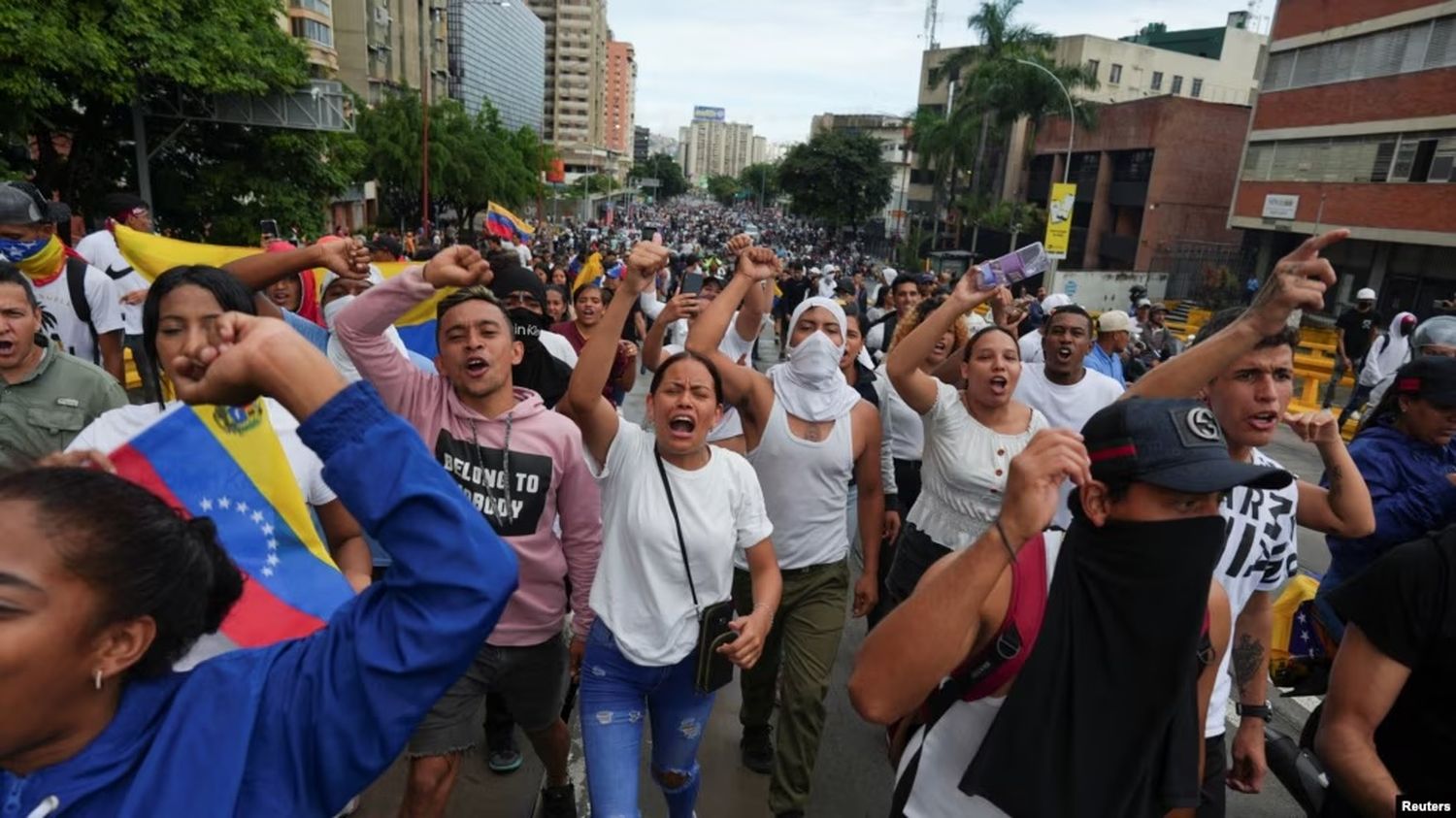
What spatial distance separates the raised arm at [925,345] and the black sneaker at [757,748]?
5.57 ft

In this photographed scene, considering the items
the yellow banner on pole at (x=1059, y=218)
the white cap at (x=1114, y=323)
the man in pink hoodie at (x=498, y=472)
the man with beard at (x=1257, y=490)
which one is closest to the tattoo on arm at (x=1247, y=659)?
the man with beard at (x=1257, y=490)

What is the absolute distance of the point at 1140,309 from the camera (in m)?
11.3

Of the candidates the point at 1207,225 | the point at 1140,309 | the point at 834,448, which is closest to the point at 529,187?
the point at 1207,225

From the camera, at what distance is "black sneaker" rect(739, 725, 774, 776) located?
149 inches

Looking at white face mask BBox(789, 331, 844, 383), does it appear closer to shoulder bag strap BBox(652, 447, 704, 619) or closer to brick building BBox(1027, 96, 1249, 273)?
shoulder bag strap BBox(652, 447, 704, 619)

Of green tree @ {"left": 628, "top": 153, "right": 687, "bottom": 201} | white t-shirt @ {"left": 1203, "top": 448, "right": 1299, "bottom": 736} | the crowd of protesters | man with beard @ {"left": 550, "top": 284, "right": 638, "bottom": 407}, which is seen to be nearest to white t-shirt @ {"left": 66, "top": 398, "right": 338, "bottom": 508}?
the crowd of protesters

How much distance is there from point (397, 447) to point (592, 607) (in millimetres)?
1724

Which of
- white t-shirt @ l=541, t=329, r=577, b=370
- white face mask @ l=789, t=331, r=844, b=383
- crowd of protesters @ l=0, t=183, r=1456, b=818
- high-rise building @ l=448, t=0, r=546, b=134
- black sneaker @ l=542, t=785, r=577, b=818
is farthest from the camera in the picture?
high-rise building @ l=448, t=0, r=546, b=134

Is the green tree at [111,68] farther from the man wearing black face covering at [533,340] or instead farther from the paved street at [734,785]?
the paved street at [734,785]

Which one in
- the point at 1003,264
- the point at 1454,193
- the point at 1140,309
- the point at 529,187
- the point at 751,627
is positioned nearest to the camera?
the point at 751,627

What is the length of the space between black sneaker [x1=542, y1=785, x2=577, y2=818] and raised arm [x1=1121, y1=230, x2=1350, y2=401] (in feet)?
8.74

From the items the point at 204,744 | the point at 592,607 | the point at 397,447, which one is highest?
the point at 397,447

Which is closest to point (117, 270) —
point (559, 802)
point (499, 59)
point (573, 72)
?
point (559, 802)

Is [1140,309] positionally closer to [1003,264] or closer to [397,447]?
[1003,264]
